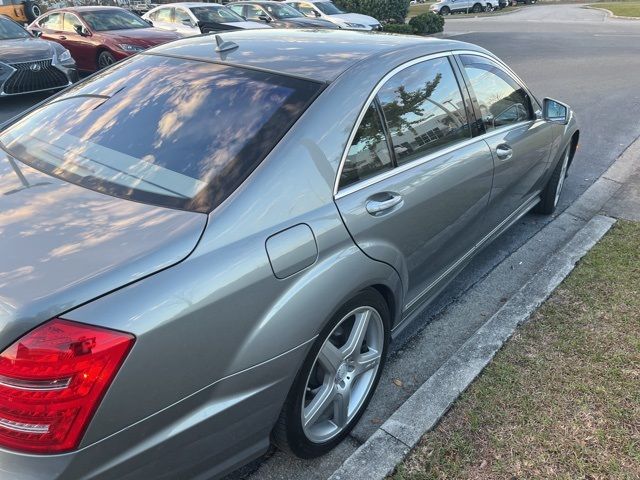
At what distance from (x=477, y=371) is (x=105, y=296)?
1988 millimetres

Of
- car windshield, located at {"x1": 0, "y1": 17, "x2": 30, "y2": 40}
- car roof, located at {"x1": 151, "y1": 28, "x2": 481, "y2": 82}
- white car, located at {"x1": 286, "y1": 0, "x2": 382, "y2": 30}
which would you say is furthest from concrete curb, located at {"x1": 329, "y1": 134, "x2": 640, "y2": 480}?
white car, located at {"x1": 286, "y1": 0, "x2": 382, "y2": 30}

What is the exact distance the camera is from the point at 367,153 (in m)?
2.43

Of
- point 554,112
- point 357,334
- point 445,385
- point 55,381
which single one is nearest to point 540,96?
point 554,112

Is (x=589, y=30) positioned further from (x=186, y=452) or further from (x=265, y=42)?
(x=186, y=452)

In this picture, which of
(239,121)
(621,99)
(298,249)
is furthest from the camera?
(621,99)

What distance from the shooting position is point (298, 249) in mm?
1972

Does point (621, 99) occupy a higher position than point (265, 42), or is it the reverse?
point (265, 42)

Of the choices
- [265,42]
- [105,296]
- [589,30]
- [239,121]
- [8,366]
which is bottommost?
[589,30]

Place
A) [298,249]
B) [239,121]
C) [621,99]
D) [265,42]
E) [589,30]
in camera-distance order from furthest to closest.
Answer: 1. [589,30]
2. [621,99]
3. [265,42]
4. [239,121]
5. [298,249]

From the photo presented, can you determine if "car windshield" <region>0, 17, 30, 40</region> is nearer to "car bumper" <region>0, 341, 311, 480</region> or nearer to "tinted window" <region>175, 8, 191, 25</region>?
"tinted window" <region>175, 8, 191, 25</region>

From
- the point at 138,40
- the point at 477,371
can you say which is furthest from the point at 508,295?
the point at 138,40

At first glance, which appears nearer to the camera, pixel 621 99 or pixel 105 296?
pixel 105 296

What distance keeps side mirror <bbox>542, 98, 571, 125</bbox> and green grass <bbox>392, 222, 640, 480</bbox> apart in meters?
1.42

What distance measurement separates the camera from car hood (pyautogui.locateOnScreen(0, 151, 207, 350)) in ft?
4.89
